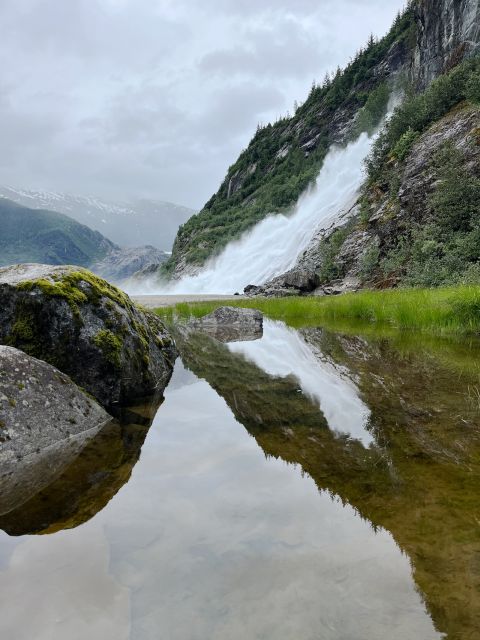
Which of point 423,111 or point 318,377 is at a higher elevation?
point 423,111

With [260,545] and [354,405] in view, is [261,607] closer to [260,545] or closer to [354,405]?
[260,545]

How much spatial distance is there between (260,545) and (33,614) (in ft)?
3.35

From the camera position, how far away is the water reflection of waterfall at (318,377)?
4.22 meters

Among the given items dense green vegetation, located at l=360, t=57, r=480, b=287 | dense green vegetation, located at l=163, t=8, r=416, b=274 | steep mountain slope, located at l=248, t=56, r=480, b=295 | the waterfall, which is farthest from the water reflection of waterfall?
dense green vegetation, located at l=163, t=8, r=416, b=274

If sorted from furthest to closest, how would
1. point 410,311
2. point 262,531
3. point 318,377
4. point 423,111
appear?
point 423,111 < point 410,311 < point 318,377 < point 262,531

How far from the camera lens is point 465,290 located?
34.4 ft

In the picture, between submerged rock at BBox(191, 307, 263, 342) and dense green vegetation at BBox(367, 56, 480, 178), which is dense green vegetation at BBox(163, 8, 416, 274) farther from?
submerged rock at BBox(191, 307, 263, 342)

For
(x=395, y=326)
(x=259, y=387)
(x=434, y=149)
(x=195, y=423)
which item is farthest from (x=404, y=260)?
(x=195, y=423)

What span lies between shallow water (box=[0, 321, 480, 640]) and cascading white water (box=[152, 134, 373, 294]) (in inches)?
1789

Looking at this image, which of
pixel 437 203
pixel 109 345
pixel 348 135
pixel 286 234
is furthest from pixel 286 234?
pixel 109 345

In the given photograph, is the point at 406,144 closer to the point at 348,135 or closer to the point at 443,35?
the point at 443,35

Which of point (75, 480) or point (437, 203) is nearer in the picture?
point (75, 480)

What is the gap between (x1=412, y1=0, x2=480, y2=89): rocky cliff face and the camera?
37.5 metres

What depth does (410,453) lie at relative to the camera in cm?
329
